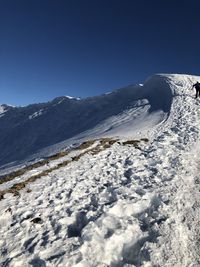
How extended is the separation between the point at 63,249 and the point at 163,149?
42.7ft

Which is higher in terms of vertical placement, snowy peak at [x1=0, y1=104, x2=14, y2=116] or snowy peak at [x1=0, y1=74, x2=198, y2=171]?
snowy peak at [x1=0, y1=104, x2=14, y2=116]

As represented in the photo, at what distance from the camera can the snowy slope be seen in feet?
31.7

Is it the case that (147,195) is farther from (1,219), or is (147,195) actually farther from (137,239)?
(1,219)

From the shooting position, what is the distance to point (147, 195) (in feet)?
44.8

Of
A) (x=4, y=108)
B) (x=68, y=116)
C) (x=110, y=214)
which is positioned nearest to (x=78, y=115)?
(x=68, y=116)

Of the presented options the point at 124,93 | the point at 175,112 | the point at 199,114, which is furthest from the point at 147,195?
the point at 124,93

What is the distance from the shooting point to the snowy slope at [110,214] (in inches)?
380

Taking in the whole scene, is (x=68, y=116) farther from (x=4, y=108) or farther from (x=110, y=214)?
(x=110, y=214)

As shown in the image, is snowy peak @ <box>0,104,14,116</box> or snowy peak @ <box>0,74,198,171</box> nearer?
snowy peak @ <box>0,74,198,171</box>

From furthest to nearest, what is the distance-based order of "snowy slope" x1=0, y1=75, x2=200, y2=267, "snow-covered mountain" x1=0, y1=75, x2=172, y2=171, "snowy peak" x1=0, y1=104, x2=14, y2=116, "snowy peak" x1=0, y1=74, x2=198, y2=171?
"snowy peak" x1=0, y1=104, x2=14, y2=116
"snow-covered mountain" x1=0, y1=75, x2=172, y2=171
"snowy peak" x1=0, y1=74, x2=198, y2=171
"snowy slope" x1=0, y1=75, x2=200, y2=267

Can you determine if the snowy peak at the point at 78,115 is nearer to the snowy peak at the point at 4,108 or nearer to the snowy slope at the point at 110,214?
the snowy peak at the point at 4,108

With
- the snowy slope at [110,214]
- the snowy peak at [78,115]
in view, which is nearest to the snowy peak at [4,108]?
the snowy peak at [78,115]

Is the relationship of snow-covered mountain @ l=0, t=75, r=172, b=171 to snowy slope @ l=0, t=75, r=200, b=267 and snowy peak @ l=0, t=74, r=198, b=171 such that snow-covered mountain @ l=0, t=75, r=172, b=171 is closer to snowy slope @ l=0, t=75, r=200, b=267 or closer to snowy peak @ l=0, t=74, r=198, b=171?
snowy peak @ l=0, t=74, r=198, b=171

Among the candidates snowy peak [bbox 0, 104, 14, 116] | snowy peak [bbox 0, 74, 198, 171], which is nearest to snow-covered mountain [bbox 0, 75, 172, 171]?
snowy peak [bbox 0, 74, 198, 171]
